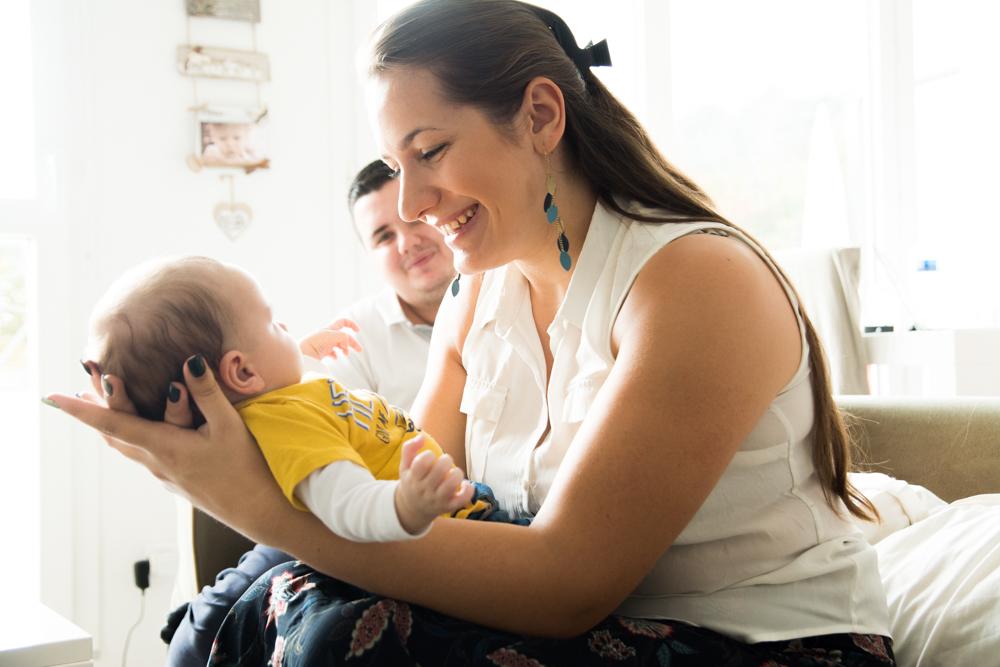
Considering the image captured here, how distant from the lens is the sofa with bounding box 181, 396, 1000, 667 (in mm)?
1142

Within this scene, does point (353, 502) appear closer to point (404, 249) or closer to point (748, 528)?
point (748, 528)

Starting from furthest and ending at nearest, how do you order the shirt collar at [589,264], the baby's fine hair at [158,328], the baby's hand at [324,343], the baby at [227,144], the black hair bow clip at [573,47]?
the baby at [227,144], the baby's hand at [324,343], the black hair bow clip at [573,47], the shirt collar at [589,264], the baby's fine hair at [158,328]

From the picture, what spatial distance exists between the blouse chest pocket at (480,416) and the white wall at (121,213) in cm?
178

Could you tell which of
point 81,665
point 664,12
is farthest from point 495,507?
point 664,12

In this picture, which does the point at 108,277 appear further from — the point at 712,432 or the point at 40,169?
the point at 712,432

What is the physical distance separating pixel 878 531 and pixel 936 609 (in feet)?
1.01

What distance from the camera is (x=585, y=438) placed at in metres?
1.10

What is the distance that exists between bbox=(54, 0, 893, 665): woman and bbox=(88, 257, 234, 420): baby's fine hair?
5cm

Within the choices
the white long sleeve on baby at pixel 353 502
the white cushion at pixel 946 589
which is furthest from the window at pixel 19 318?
the white cushion at pixel 946 589

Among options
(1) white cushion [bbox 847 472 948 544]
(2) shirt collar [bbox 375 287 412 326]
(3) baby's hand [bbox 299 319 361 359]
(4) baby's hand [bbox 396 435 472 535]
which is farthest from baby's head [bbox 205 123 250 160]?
(4) baby's hand [bbox 396 435 472 535]

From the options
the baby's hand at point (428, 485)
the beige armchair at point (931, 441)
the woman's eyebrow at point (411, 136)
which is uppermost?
the woman's eyebrow at point (411, 136)

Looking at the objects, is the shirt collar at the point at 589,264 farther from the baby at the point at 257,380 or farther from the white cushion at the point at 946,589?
the white cushion at the point at 946,589

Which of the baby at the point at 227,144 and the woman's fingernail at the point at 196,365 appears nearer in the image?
the woman's fingernail at the point at 196,365

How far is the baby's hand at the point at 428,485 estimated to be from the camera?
3.11 ft
